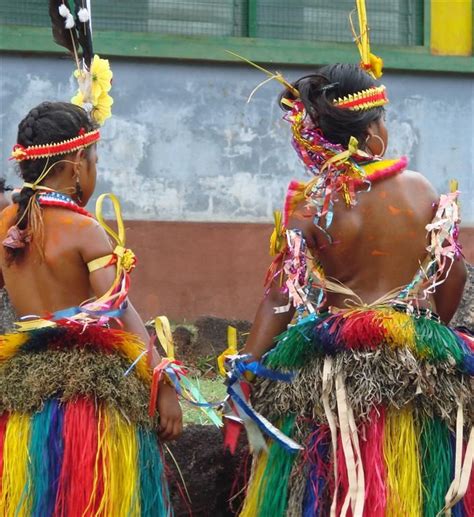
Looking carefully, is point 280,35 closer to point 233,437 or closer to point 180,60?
point 180,60

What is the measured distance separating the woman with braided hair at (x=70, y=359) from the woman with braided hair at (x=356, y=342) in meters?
0.39

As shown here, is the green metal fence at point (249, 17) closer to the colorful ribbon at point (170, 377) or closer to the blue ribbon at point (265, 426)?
the colorful ribbon at point (170, 377)

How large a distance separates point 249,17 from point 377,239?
4.73 metres

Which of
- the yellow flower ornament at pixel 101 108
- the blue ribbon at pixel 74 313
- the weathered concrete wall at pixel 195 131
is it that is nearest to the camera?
the blue ribbon at pixel 74 313

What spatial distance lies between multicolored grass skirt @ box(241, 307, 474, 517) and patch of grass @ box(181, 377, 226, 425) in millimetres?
885

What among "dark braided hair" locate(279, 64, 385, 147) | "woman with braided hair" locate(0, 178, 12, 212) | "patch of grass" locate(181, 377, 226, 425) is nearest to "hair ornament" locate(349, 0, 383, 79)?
"dark braided hair" locate(279, 64, 385, 147)

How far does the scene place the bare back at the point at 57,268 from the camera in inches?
161

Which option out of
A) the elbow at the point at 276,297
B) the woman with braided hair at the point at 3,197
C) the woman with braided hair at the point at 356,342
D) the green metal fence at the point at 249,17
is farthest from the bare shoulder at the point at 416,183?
the green metal fence at the point at 249,17

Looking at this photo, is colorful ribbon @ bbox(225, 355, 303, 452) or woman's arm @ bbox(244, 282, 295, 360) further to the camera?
Answer: woman's arm @ bbox(244, 282, 295, 360)

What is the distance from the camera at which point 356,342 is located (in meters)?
3.94

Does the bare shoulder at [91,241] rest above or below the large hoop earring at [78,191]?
below

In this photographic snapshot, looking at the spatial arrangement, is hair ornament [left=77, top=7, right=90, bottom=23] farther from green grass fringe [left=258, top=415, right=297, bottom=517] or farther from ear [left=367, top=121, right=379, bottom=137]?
green grass fringe [left=258, top=415, right=297, bottom=517]

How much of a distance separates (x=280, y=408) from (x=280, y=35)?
4.95 meters

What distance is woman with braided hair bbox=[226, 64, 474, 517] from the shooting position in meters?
3.92
